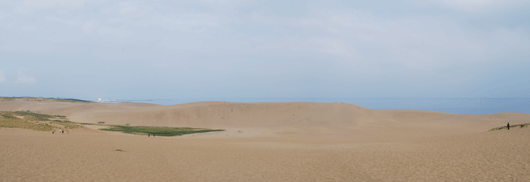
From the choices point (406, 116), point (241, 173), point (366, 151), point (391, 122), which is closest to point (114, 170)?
point (241, 173)

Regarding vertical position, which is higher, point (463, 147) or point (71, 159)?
point (463, 147)

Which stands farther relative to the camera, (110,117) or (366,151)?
(110,117)

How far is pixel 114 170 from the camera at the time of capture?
14195 mm

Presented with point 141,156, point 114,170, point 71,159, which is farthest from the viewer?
point 141,156

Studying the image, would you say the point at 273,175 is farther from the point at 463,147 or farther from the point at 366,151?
the point at 463,147

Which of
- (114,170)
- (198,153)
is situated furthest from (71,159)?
(198,153)

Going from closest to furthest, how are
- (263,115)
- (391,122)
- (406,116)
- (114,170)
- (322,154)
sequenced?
(114,170) → (322,154) → (391,122) → (406,116) → (263,115)

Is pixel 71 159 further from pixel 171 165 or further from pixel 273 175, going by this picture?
pixel 273 175

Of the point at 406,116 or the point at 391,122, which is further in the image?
the point at 406,116

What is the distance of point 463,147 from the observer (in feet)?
63.9

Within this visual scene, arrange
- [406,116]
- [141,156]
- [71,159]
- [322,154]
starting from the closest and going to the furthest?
[71,159], [141,156], [322,154], [406,116]

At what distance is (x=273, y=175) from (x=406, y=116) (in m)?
54.3

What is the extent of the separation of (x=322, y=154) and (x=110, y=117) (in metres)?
64.2

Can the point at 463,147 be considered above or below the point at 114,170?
above
